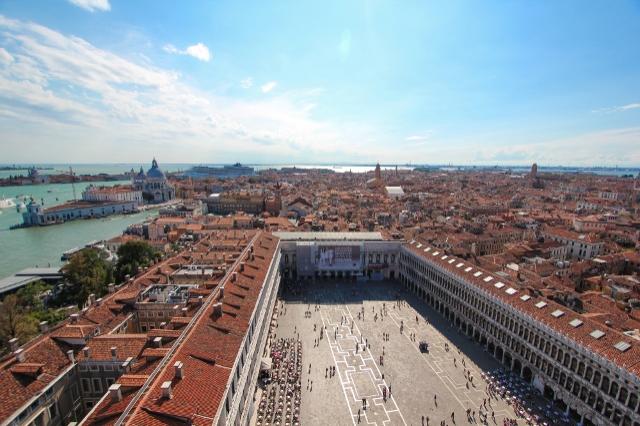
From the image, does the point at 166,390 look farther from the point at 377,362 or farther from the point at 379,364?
the point at 377,362

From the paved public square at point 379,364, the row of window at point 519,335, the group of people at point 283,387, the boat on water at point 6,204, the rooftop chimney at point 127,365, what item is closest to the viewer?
the rooftop chimney at point 127,365

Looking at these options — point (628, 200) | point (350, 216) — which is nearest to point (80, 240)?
point (350, 216)

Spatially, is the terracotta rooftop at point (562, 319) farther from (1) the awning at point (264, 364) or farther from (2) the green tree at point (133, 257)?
(2) the green tree at point (133, 257)

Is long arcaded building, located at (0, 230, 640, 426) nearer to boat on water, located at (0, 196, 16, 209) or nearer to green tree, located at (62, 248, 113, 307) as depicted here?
green tree, located at (62, 248, 113, 307)

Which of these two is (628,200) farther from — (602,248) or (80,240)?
(80,240)

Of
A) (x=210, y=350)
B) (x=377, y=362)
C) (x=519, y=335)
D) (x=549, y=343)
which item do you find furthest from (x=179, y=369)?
(x=519, y=335)

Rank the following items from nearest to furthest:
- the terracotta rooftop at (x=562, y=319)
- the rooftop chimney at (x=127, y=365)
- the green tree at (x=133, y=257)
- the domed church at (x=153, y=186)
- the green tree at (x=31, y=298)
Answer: the rooftop chimney at (x=127, y=365) → the terracotta rooftop at (x=562, y=319) → the green tree at (x=31, y=298) → the green tree at (x=133, y=257) → the domed church at (x=153, y=186)

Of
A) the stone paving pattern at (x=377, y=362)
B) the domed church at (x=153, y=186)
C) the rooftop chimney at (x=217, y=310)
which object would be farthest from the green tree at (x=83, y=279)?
Result: the domed church at (x=153, y=186)
